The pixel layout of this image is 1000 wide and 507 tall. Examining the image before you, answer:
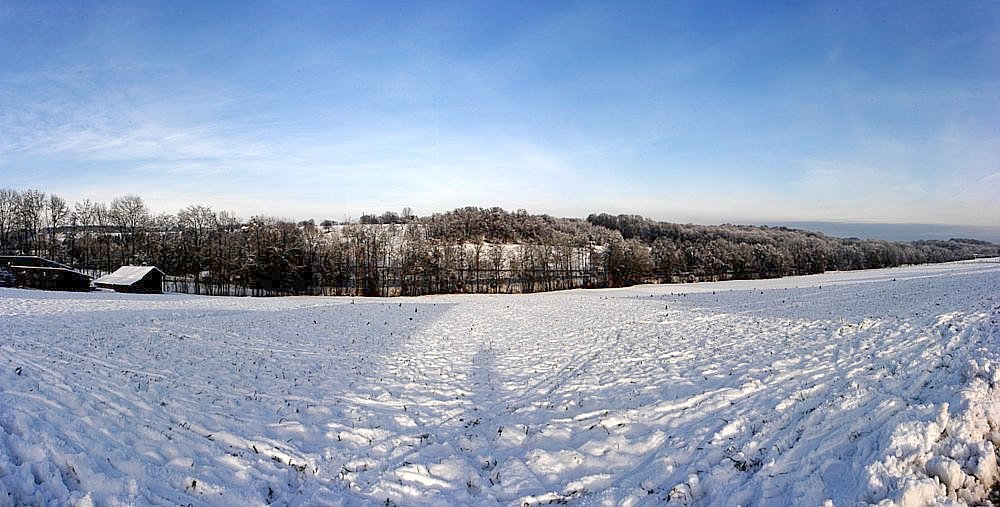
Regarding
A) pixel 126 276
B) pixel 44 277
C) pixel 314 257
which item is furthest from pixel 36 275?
pixel 314 257

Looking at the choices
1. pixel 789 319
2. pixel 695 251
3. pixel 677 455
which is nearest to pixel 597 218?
pixel 695 251

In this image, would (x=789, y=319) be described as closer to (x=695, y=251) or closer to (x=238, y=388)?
(x=238, y=388)

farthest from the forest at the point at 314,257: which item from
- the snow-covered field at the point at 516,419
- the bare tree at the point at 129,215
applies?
the snow-covered field at the point at 516,419

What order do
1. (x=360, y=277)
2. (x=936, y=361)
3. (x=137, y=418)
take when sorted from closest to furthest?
(x=137, y=418) → (x=936, y=361) → (x=360, y=277)

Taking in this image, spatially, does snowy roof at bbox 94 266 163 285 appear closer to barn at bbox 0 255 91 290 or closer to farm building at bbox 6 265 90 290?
barn at bbox 0 255 91 290

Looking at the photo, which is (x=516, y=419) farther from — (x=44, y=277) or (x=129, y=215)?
(x=129, y=215)

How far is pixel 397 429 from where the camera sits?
779cm

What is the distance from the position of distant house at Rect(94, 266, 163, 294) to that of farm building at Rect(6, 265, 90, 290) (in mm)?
3708

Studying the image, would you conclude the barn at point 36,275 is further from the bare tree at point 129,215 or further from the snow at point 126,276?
the bare tree at point 129,215

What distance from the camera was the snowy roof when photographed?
4606cm

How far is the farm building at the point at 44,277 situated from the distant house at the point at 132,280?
3.71 m

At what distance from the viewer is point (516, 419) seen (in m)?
8.11

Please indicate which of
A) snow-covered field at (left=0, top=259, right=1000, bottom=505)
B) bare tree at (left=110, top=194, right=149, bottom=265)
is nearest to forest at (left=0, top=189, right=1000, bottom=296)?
bare tree at (left=110, top=194, right=149, bottom=265)

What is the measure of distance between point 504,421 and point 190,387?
6.60m
